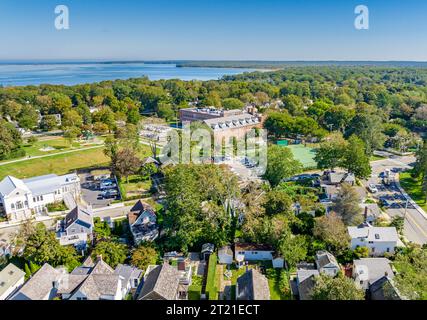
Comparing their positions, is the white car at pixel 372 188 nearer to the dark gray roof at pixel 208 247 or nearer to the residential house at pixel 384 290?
the residential house at pixel 384 290

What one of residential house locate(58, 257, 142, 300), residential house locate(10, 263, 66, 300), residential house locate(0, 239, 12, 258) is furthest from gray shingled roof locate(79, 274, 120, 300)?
residential house locate(0, 239, 12, 258)

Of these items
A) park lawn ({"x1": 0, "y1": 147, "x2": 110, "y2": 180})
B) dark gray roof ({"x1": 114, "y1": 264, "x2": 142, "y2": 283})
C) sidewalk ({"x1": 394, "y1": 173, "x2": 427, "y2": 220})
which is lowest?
dark gray roof ({"x1": 114, "y1": 264, "x2": 142, "y2": 283})

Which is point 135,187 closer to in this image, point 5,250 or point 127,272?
point 5,250

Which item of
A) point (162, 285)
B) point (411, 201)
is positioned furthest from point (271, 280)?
point (411, 201)

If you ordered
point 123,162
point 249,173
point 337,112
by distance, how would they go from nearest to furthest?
1. point 123,162
2. point 249,173
3. point 337,112

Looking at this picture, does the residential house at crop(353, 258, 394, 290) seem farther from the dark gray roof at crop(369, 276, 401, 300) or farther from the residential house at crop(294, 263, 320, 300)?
the residential house at crop(294, 263, 320, 300)
